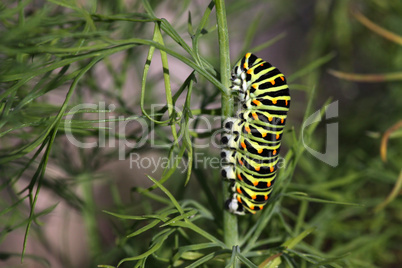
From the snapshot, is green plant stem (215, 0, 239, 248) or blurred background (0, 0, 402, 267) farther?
blurred background (0, 0, 402, 267)

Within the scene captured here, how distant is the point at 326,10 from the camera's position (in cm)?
103

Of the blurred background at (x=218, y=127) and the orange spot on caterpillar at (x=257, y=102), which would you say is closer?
the orange spot on caterpillar at (x=257, y=102)

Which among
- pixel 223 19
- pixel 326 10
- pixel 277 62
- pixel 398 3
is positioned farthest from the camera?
pixel 277 62

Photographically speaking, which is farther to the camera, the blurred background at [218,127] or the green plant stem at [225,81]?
the blurred background at [218,127]

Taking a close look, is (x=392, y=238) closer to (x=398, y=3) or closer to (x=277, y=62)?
(x=398, y=3)

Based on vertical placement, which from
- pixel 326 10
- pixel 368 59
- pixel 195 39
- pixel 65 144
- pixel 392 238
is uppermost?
pixel 326 10

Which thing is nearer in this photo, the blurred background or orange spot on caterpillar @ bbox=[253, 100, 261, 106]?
orange spot on caterpillar @ bbox=[253, 100, 261, 106]

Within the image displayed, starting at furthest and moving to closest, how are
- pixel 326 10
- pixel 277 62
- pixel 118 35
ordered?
1. pixel 277 62
2. pixel 326 10
3. pixel 118 35

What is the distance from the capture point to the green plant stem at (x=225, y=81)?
0.41 m

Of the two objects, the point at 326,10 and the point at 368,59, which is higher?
the point at 326,10

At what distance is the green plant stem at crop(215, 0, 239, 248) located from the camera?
405mm

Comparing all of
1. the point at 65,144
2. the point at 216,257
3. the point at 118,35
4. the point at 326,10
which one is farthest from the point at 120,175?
the point at 216,257

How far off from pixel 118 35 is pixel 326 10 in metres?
0.55

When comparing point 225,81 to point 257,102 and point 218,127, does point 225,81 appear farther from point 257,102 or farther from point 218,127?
point 218,127
